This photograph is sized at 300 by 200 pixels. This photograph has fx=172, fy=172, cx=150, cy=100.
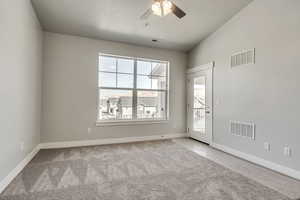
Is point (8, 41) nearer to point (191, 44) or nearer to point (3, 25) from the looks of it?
point (3, 25)

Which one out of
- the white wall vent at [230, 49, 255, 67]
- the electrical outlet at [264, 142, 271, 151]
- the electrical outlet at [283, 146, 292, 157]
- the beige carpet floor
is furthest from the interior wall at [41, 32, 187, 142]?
the electrical outlet at [283, 146, 292, 157]

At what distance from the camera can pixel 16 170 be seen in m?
A: 2.62

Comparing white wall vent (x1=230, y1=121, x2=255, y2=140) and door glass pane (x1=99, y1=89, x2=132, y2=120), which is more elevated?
door glass pane (x1=99, y1=89, x2=132, y2=120)

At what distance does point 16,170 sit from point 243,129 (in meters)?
4.10

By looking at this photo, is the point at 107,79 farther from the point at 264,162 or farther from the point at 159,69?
the point at 264,162

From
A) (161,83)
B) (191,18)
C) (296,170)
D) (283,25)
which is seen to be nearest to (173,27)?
(191,18)

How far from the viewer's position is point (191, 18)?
12.5ft

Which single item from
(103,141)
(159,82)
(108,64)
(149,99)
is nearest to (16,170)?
(103,141)

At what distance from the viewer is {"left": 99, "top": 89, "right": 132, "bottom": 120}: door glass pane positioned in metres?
4.62

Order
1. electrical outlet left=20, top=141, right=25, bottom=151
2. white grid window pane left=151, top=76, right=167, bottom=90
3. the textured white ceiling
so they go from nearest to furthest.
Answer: electrical outlet left=20, top=141, right=25, bottom=151
the textured white ceiling
white grid window pane left=151, top=76, right=167, bottom=90

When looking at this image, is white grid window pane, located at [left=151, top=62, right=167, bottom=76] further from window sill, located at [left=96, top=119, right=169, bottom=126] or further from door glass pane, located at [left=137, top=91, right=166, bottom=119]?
window sill, located at [left=96, top=119, right=169, bottom=126]

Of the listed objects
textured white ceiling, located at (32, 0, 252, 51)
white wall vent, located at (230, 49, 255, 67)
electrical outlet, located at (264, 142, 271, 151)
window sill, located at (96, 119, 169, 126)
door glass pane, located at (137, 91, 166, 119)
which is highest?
textured white ceiling, located at (32, 0, 252, 51)

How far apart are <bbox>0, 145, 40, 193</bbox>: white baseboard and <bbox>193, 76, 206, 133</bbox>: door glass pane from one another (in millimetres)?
4026

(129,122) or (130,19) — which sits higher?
(130,19)
